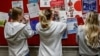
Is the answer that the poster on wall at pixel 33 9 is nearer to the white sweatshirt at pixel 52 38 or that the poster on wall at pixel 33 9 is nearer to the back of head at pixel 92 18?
the white sweatshirt at pixel 52 38

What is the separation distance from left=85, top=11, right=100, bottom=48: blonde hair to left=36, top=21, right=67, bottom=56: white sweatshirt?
12.8 inches

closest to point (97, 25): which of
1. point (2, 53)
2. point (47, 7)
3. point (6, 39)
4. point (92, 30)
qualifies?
point (92, 30)

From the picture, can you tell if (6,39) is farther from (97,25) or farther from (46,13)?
(97,25)

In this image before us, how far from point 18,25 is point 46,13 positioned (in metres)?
0.41

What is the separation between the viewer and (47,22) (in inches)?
125

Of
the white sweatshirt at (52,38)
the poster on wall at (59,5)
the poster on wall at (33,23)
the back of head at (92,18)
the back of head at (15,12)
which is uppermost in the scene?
the poster on wall at (59,5)

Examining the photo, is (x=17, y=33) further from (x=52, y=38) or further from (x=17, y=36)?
(x=52, y=38)

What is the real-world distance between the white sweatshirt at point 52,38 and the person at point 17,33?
18cm

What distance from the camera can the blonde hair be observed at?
3.06 metres

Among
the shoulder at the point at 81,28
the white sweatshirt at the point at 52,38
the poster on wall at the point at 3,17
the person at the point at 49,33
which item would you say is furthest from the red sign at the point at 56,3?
the poster on wall at the point at 3,17

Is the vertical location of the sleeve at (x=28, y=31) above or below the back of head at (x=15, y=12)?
below

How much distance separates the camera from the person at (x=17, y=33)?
3299mm

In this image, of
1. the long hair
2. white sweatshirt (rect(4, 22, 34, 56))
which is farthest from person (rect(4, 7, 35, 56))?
the long hair

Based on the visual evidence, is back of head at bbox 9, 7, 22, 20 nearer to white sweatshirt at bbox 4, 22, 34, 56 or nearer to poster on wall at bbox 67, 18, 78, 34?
white sweatshirt at bbox 4, 22, 34, 56
